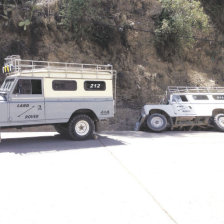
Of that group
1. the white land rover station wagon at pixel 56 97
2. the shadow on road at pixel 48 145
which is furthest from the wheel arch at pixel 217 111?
the shadow on road at pixel 48 145

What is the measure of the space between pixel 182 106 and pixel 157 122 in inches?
60.2

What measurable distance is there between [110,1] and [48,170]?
1940 cm

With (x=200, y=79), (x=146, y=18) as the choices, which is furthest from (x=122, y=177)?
(x=146, y=18)

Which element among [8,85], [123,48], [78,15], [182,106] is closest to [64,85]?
[8,85]

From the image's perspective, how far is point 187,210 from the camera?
363cm

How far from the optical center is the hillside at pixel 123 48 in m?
17.9

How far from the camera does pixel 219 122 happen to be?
41.9 ft

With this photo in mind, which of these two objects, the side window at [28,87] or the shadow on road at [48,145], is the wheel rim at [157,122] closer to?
the shadow on road at [48,145]

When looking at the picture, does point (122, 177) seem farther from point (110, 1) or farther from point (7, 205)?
point (110, 1)

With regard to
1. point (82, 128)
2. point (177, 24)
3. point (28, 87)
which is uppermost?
point (177, 24)

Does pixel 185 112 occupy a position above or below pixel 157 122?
above

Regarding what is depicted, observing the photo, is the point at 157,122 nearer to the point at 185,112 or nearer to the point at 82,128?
the point at 185,112

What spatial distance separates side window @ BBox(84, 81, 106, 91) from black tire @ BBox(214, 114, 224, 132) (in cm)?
646

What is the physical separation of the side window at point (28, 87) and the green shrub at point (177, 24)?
14665 mm
